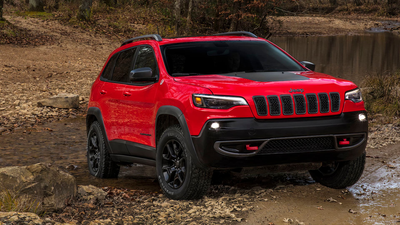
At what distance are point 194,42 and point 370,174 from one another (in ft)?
9.42

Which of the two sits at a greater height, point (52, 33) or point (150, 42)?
point (150, 42)

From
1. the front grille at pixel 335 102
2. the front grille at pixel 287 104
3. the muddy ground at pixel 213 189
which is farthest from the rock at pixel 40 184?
the front grille at pixel 335 102

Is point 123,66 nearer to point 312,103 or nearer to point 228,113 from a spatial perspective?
point 228,113

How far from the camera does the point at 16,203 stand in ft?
16.3

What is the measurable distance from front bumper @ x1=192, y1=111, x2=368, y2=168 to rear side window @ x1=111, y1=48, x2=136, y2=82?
2.14 metres

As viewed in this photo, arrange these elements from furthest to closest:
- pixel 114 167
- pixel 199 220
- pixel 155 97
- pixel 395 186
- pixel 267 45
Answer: pixel 114 167 < pixel 267 45 < pixel 395 186 < pixel 155 97 < pixel 199 220

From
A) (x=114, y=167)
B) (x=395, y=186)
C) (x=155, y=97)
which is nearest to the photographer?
(x=155, y=97)

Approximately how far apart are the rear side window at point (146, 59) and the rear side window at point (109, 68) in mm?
894

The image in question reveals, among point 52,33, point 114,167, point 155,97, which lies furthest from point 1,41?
point 155,97

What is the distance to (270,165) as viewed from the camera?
208 inches

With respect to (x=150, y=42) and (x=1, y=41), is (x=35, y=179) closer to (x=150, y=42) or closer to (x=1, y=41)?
(x=150, y=42)

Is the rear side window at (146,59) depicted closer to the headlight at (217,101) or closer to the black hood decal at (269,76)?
the black hood decal at (269,76)

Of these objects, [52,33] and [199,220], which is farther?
[52,33]

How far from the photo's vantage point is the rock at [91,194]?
5.72 m
